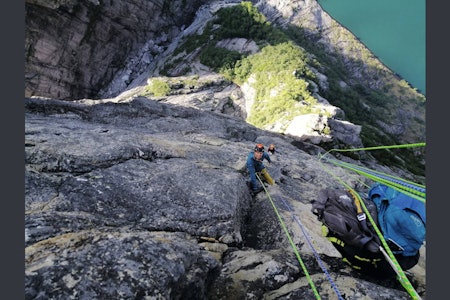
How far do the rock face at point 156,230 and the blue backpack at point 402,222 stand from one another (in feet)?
2.93

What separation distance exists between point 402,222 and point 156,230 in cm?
361

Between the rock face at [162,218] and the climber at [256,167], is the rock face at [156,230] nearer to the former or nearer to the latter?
the rock face at [162,218]

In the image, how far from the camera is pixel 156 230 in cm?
480

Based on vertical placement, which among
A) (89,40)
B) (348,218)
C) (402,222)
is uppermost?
(89,40)

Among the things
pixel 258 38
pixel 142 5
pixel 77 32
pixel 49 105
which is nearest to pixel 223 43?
pixel 258 38

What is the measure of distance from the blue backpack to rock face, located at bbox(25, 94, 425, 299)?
894mm

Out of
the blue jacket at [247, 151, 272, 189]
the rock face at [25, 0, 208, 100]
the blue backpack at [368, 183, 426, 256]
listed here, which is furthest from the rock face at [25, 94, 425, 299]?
the rock face at [25, 0, 208, 100]

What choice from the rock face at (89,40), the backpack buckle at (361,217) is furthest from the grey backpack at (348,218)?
the rock face at (89,40)

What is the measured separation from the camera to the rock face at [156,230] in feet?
11.5

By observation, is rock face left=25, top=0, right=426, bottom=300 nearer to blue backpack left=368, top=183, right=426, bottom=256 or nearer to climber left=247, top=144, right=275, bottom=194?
climber left=247, top=144, right=275, bottom=194

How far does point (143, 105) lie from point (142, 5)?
33.1 m

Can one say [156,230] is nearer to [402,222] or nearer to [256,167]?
[402,222]

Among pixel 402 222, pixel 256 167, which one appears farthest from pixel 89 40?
pixel 402 222

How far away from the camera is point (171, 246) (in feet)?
13.7
